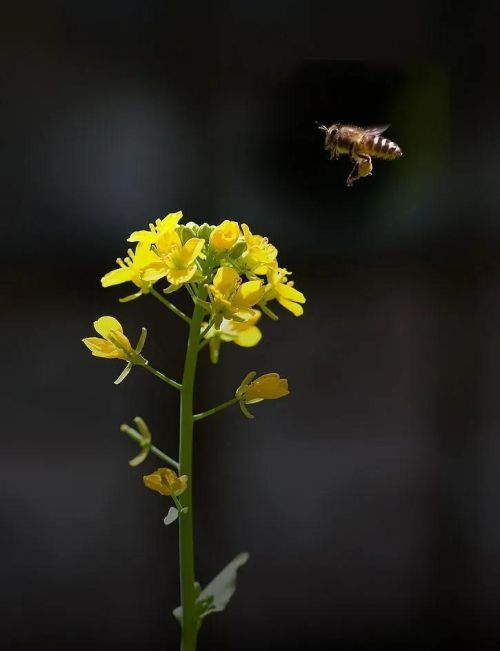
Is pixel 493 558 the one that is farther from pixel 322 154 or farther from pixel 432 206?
pixel 322 154

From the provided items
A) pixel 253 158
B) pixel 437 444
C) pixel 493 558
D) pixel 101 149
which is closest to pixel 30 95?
pixel 101 149

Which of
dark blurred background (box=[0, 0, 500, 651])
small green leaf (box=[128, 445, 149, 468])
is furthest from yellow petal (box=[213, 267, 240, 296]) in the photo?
dark blurred background (box=[0, 0, 500, 651])

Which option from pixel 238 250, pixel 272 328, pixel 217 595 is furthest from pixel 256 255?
→ pixel 272 328

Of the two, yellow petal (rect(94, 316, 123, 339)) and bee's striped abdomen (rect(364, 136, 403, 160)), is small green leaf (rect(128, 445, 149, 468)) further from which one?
bee's striped abdomen (rect(364, 136, 403, 160))

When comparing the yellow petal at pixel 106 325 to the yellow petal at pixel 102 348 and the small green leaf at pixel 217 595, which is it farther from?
the small green leaf at pixel 217 595

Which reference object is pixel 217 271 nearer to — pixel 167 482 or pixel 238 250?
pixel 238 250
